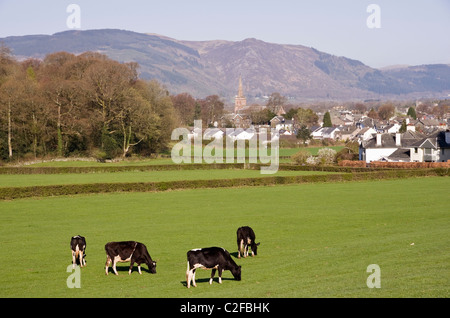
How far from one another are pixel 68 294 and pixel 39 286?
1570mm

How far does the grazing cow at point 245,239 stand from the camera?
20833 mm

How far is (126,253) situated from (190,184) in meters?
35.2

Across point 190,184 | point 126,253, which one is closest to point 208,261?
point 126,253

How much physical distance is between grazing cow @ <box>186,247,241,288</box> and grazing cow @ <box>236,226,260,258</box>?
364 cm

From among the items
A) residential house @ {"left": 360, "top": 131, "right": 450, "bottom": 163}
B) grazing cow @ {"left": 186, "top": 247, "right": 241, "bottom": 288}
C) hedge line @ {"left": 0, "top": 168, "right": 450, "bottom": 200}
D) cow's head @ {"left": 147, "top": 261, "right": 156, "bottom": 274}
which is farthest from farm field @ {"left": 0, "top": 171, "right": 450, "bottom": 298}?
residential house @ {"left": 360, "top": 131, "right": 450, "bottom": 163}

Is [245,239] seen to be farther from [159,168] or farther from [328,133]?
[328,133]

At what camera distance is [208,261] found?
16422 millimetres

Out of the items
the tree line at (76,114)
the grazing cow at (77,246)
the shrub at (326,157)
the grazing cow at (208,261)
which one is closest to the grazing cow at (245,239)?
the grazing cow at (208,261)

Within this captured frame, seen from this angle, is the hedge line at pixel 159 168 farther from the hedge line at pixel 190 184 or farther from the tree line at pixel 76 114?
the tree line at pixel 76 114

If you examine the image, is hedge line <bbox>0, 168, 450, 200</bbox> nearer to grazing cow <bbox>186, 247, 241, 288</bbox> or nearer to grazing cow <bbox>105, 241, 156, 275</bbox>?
grazing cow <bbox>105, 241, 156, 275</bbox>
